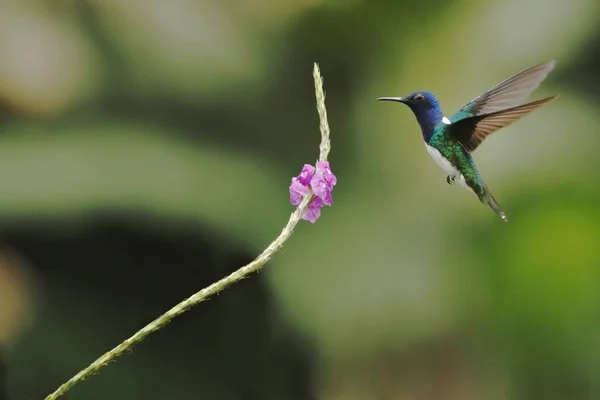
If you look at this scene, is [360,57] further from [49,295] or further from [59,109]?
[49,295]

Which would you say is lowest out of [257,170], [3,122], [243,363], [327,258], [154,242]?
[243,363]

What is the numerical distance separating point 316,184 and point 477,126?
1.10 ft

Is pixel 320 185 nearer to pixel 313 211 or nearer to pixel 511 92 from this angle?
pixel 313 211

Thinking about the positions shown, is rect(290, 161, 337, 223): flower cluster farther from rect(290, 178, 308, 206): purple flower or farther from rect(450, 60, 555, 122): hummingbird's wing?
rect(450, 60, 555, 122): hummingbird's wing

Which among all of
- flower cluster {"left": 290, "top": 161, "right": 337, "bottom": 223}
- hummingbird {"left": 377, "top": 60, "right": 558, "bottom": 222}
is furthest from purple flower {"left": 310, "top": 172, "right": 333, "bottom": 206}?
hummingbird {"left": 377, "top": 60, "right": 558, "bottom": 222}

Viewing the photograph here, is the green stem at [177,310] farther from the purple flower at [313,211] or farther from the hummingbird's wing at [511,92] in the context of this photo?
the hummingbird's wing at [511,92]

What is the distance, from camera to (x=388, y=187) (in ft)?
5.37

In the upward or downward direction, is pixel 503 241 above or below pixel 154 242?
below

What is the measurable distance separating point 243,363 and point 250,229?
33 centimetres

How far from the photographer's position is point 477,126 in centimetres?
92

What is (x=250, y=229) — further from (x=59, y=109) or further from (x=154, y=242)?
(x=59, y=109)

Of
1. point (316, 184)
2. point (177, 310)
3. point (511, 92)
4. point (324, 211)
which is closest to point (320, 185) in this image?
point (316, 184)

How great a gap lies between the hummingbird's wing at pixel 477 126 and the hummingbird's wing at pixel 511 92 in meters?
0.01

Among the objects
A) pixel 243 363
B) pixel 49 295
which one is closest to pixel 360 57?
pixel 243 363
